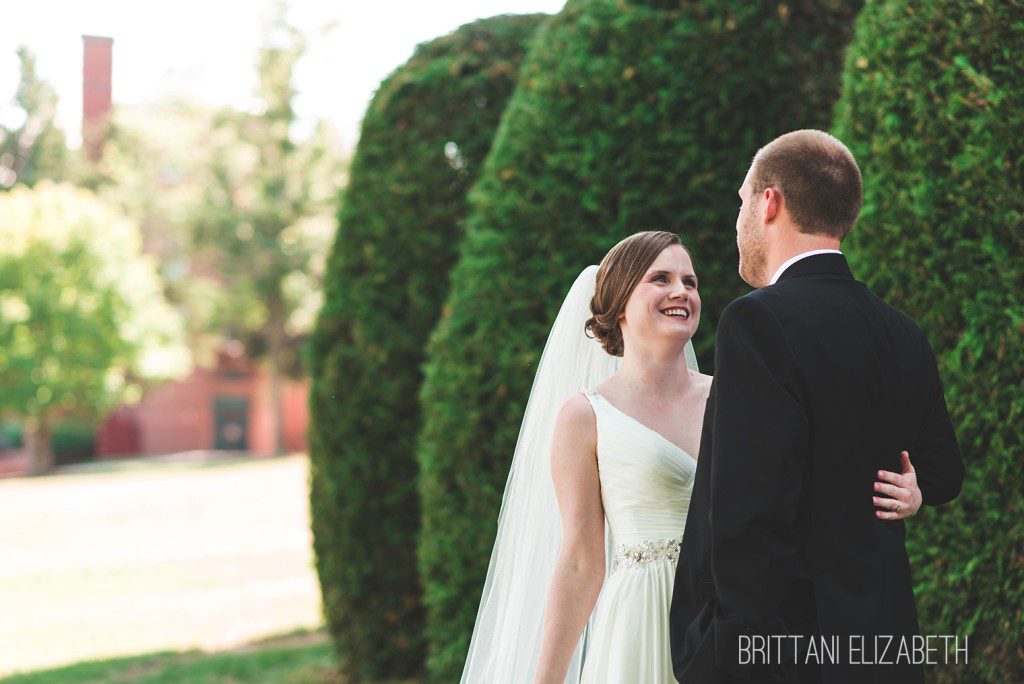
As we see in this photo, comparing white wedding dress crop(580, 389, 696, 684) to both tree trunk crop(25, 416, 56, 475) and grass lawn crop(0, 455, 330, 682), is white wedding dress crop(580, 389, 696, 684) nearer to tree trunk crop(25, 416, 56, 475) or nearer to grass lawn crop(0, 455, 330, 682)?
grass lawn crop(0, 455, 330, 682)

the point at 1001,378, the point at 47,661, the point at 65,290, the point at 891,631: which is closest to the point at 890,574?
the point at 891,631

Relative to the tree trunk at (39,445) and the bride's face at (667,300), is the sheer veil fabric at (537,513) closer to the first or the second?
the bride's face at (667,300)

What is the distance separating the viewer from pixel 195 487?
30.0 metres

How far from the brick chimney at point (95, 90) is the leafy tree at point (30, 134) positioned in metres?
1.40

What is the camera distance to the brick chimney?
5003 cm

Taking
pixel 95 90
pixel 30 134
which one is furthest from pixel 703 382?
pixel 30 134

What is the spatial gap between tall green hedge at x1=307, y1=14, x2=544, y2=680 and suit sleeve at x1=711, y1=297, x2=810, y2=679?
514cm

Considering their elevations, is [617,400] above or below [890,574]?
above

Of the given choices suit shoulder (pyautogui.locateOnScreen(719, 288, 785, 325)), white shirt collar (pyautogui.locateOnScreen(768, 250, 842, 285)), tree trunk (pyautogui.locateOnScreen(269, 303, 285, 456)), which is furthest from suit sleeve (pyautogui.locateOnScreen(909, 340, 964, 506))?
tree trunk (pyautogui.locateOnScreen(269, 303, 285, 456))

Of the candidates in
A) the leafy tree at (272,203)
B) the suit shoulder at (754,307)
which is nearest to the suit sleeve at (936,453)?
the suit shoulder at (754,307)

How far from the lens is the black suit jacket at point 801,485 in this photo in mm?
2184

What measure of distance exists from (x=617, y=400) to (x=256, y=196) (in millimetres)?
39916

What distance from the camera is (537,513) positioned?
3660 millimetres

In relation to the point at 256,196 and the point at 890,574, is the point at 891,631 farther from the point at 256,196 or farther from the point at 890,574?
the point at 256,196
